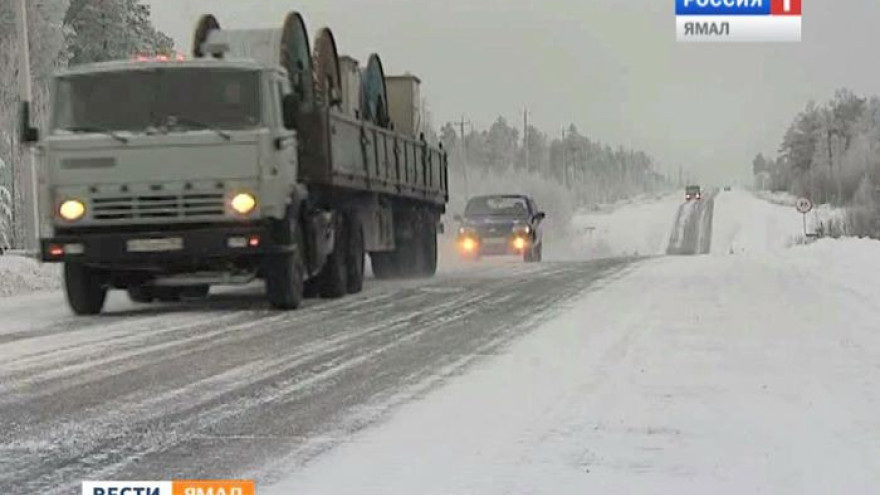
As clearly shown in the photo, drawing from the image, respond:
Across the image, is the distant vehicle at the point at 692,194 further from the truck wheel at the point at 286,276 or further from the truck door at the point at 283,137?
the truck wheel at the point at 286,276

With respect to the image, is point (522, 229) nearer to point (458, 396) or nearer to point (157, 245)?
point (157, 245)

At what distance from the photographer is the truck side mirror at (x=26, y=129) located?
41.2 ft

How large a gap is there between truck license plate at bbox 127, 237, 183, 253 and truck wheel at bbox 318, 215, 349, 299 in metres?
2.82

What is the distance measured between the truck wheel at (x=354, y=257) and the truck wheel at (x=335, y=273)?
259mm

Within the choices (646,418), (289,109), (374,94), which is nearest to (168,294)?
(289,109)

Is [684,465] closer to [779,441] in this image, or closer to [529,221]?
[779,441]

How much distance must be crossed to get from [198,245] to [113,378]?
4114mm

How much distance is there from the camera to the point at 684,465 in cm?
523

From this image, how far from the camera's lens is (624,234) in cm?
8169

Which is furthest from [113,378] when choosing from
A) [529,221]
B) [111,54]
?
[111,54]

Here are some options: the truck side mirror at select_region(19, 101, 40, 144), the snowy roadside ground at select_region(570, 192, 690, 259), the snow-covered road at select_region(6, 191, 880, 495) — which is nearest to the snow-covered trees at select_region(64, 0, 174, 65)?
the snowy roadside ground at select_region(570, 192, 690, 259)

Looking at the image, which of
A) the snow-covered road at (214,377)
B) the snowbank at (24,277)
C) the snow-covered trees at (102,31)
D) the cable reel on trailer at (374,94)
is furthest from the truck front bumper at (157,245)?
the snow-covered trees at (102,31)

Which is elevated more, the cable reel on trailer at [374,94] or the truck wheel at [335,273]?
the cable reel on trailer at [374,94]

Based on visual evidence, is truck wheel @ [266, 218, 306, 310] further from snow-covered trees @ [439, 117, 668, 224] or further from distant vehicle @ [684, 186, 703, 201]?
distant vehicle @ [684, 186, 703, 201]
